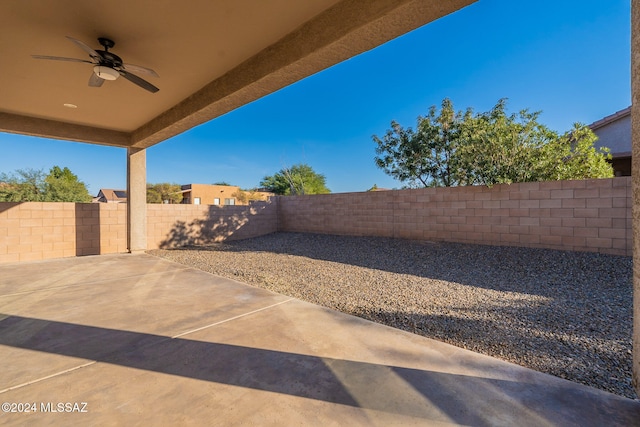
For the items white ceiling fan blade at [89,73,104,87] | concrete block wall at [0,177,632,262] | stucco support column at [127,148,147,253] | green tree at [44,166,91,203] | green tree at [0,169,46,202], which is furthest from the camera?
green tree at [44,166,91,203]

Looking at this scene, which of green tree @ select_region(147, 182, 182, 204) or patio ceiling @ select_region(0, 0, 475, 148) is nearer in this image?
patio ceiling @ select_region(0, 0, 475, 148)

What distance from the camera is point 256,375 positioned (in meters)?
1.81

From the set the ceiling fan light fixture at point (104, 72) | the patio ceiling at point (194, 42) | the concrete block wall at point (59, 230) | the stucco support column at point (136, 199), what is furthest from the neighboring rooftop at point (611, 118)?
the concrete block wall at point (59, 230)

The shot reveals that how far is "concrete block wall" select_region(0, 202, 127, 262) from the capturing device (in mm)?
5965

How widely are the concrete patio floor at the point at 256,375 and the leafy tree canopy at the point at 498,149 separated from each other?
510 cm

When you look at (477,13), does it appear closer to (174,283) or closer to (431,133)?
(431,133)

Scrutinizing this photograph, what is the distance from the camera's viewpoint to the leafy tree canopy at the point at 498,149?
5891 mm

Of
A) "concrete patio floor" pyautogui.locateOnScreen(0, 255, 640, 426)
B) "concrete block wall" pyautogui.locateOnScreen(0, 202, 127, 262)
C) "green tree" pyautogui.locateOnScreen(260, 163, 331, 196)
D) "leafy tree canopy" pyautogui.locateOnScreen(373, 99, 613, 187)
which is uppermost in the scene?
"green tree" pyautogui.locateOnScreen(260, 163, 331, 196)

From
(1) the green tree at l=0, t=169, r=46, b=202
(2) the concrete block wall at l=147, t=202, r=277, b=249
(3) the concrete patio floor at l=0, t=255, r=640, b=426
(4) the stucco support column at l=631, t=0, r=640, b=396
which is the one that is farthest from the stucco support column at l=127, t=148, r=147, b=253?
(1) the green tree at l=0, t=169, r=46, b=202

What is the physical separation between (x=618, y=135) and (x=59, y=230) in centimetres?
1692

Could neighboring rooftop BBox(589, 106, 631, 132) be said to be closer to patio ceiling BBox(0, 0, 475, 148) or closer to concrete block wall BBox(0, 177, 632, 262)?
concrete block wall BBox(0, 177, 632, 262)

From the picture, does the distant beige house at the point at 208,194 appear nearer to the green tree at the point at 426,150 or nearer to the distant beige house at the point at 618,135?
the green tree at the point at 426,150

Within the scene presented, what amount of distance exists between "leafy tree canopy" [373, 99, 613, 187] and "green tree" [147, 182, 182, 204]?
2609cm

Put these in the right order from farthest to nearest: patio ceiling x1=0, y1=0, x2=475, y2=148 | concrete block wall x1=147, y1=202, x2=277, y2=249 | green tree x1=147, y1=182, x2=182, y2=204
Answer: green tree x1=147, y1=182, x2=182, y2=204
concrete block wall x1=147, y1=202, x2=277, y2=249
patio ceiling x1=0, y1=0, x2=475, y2=148
